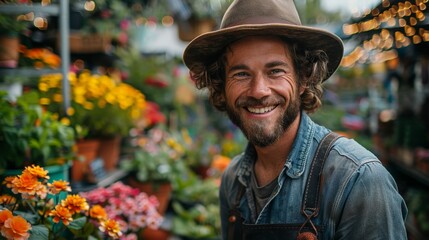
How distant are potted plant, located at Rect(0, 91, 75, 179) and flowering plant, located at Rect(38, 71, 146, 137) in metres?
0.62

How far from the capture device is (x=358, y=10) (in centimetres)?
485

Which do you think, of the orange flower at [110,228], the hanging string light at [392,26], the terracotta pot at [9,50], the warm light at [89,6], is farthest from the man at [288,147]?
the warm light at [89,6]

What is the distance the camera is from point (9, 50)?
2.45 meters

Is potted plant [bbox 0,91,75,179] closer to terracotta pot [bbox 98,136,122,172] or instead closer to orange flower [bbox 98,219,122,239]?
orange flower [bbox 98,219,122,239]

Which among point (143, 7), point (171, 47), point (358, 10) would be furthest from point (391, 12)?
point (171, 47)

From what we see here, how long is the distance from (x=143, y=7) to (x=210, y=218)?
325 centimetres

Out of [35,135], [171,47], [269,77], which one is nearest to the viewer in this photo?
[269,77]

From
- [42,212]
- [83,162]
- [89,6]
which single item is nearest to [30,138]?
[42,212]

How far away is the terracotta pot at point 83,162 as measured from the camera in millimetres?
2980

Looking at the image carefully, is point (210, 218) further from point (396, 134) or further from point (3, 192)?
point (396, 134)

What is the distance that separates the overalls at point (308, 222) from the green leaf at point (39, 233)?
770 millimetres

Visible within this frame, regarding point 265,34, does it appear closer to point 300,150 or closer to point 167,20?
point 300,150

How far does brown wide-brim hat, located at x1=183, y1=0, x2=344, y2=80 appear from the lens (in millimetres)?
1735

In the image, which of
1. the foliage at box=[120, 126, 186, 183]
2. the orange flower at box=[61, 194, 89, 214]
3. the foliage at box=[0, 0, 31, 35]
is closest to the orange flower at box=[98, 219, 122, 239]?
the orange flower at box=[61, 194, 89, 214]
